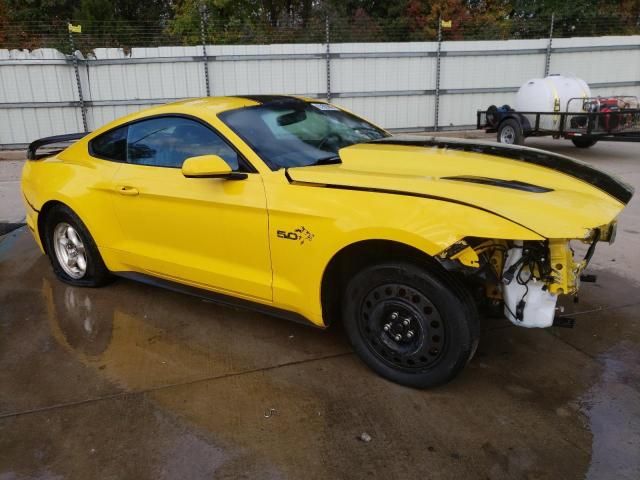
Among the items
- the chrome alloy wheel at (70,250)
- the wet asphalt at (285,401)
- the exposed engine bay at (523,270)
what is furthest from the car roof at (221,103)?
the exposed engine bay at (523,270)

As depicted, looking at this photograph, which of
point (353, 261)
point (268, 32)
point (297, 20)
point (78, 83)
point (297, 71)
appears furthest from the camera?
point (297, 20)

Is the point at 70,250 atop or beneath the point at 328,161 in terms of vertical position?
beneath

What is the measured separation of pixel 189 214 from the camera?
11.6 feet

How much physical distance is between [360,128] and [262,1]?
2370 centimetres

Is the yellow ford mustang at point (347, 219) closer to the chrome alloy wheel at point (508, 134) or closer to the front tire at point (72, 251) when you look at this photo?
the front tire at point (72, 251)

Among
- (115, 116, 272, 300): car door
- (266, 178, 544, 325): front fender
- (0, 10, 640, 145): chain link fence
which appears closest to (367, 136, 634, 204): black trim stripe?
(266, 178, 544, 325): front fender

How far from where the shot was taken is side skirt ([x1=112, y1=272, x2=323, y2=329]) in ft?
11.0

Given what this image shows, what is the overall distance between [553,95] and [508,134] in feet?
3.83

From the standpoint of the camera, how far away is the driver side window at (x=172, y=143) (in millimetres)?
3512

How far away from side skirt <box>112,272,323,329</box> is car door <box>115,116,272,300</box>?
0.23 ft

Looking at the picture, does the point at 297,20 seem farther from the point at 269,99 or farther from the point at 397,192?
the point at 397,192

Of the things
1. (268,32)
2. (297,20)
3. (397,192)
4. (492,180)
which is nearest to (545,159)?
(492,180)

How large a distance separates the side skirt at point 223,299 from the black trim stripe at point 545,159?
1.32m

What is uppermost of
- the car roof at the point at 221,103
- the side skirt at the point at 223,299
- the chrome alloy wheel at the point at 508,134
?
the car roof at the point at 221,103
